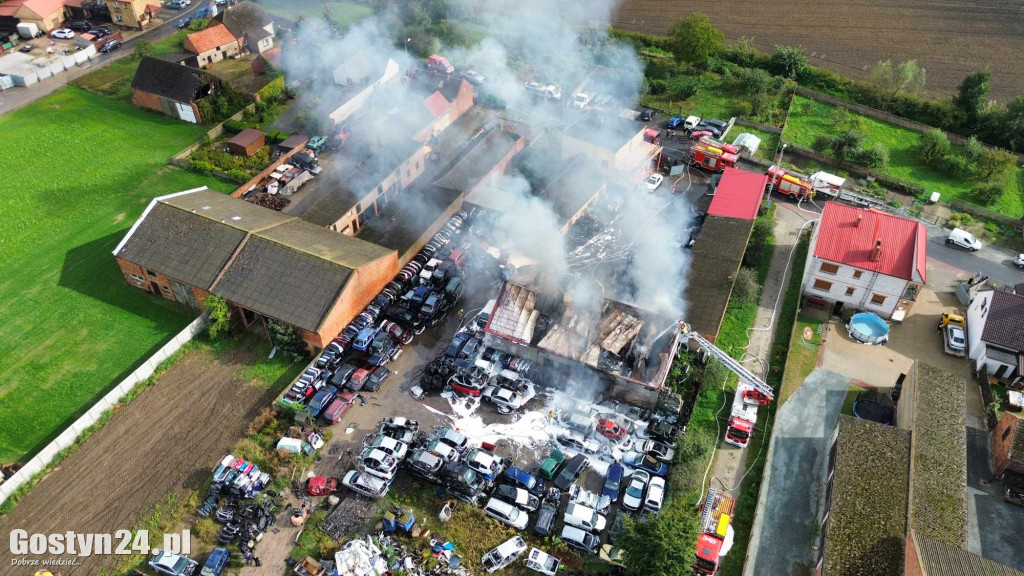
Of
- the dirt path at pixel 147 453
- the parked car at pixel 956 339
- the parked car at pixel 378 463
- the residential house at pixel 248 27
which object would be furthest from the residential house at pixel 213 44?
the parked car at pixel 956 339

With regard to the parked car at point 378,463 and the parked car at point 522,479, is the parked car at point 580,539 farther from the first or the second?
the parked car at point 378,463

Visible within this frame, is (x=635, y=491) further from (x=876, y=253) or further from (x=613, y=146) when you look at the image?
(x=613, y=146)

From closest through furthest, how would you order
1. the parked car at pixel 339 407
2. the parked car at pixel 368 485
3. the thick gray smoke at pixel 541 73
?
the parked car at pixel 368 485 → the parked car at pixel 339 407 → the thick gray smoke at pixel 541 73

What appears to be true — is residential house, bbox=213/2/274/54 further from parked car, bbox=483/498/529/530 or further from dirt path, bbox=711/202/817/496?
parked car, bbox=483/498/529/530

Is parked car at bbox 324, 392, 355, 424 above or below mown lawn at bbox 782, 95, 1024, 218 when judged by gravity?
below

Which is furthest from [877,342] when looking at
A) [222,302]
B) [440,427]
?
[222,302]

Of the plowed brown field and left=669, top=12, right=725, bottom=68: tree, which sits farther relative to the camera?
the plowed brown field

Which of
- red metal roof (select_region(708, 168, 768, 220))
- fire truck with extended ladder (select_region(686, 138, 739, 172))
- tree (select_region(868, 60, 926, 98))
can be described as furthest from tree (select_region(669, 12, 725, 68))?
red metal roof (select_region(708, 168, 768, 220))

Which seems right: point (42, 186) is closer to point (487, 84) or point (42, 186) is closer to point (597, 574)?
point (487, 84)
